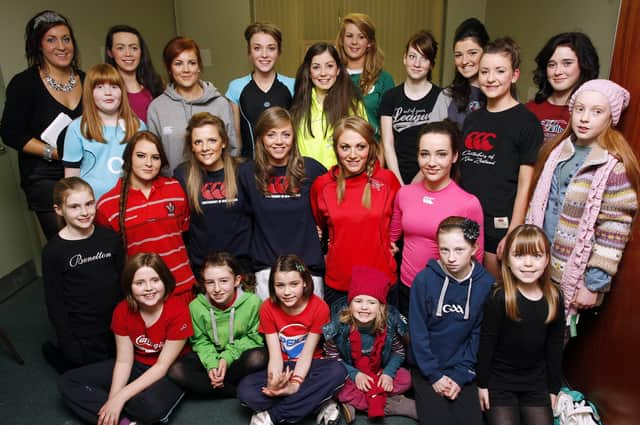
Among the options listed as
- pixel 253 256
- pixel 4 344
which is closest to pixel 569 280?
pixel 253 256

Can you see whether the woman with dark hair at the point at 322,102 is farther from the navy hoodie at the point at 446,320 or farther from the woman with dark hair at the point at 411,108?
the navy hoodie at the point at 446,320

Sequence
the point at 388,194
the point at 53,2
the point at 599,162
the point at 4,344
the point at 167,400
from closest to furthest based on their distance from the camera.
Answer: the point at 599,162 < the point at 167,400 < the point at 388,194 < the point at 4,344 < the point at 53,2

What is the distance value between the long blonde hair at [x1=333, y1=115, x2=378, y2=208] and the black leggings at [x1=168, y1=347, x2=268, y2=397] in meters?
0.81

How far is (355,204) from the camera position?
88.2 inches

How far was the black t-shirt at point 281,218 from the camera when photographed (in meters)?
2.33

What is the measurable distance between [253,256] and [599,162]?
5.10 feet

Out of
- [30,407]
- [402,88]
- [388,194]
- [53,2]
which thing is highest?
[53,2]

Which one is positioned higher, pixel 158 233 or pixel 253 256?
pixel 158 233

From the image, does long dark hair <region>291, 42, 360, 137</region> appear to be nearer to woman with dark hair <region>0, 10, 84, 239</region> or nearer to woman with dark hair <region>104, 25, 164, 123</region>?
woman with dark hair <region>104, 25, 164, 123</region>

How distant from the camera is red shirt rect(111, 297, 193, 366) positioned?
218cm

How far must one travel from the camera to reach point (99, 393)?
84.4 inches

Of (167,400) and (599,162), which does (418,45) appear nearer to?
(599,162)

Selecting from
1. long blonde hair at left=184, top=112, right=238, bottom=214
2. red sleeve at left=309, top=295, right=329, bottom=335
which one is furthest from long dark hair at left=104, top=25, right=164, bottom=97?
red sleeve at left=309, top=295, right=329, bottom=335

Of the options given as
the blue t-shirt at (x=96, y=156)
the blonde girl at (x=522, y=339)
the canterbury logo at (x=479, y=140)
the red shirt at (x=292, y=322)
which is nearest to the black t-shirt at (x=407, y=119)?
the canterbury logo at (x=479, y=140)
